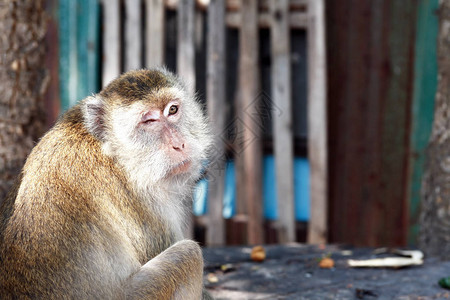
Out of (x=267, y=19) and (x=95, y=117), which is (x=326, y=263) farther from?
(x=267, y=19)

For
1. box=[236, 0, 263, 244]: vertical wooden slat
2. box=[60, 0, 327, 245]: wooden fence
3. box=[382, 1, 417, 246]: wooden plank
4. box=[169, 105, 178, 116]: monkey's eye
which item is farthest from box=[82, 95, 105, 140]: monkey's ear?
box=[382, 1, 417, 246]: wooden plank

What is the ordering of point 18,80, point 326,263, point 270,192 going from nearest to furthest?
1. point 18,80
2. point 326,263
3. point 270,192

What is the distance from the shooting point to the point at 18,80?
425 cm

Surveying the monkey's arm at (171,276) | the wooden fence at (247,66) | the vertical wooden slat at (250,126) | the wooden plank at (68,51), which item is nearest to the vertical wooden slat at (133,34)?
the wooden fence at (247,66)

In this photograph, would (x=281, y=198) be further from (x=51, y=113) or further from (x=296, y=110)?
(x=51, y=113)

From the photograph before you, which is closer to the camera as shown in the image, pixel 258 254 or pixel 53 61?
pixel 258 254

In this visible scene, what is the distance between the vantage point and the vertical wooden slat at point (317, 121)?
5.60 metres

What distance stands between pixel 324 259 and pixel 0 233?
8.04ft

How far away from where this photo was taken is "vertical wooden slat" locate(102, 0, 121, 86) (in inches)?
227

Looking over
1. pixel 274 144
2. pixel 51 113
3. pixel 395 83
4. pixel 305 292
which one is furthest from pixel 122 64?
pixel 305 292

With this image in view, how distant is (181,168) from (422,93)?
3.22m

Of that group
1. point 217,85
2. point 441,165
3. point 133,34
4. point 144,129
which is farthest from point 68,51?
point 441,165

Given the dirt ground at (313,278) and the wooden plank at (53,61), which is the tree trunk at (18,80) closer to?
the wooden plank at (53,61)

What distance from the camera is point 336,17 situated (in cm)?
584
